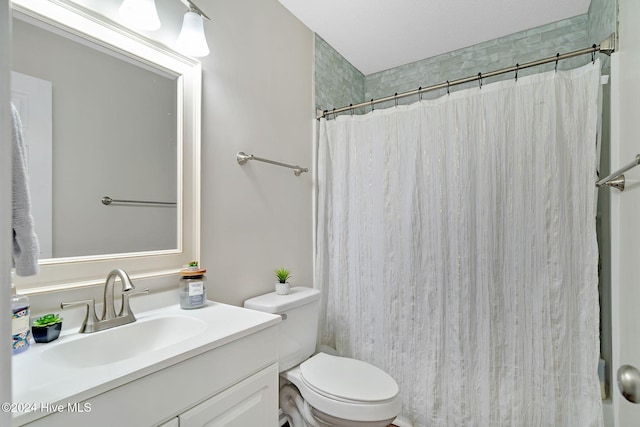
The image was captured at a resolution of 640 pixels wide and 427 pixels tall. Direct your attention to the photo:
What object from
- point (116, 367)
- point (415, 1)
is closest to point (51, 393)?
point (116, 367)

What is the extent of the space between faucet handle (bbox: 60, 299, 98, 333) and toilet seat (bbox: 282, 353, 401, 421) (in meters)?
0.93

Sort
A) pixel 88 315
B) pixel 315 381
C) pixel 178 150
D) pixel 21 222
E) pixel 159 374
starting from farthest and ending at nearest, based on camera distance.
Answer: pixel 315 381 < pixel 178 150 < pixel 88 315 < pixel 159 374 < pixel 21 222

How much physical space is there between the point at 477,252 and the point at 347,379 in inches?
36.4

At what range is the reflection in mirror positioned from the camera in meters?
0.95

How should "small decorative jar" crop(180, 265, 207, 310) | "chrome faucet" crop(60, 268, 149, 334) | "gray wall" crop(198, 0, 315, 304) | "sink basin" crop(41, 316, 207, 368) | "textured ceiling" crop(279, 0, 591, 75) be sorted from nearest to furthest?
"sink basin" crop(41, 316, 207, 368) → "chrome faucet" crop(60, 268, 149, 334) → "small decorative jar" crop(180, 265, 207, 310) → "gray wall" crop(198, 0, 315, 304) → "textured ceiling" crop(279, 0, 591, 75)

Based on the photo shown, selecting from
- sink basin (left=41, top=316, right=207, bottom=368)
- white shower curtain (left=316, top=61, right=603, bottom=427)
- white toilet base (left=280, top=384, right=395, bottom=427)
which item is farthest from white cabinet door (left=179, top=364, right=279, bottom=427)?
white shower curtain (left=316, top=61, right=603, bottom=427)

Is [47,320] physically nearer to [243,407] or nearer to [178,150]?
[243,407]

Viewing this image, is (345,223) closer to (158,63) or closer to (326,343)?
(326,343)

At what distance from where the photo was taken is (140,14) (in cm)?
112

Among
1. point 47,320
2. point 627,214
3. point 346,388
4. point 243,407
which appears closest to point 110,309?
point 47,320

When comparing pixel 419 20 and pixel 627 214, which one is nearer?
pixel 627 214

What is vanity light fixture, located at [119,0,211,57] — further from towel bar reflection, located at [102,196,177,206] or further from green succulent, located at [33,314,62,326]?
green succulent, located at [33,314,62,326]

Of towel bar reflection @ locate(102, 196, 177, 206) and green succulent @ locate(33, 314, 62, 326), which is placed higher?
towel bar reflection @ locate(102, 196, 177, 206)

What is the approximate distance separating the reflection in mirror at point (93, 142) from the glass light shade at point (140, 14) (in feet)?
0.42
